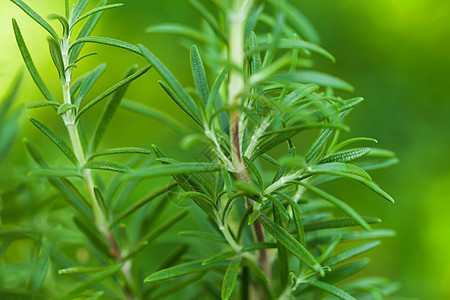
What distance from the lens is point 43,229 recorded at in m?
0.73

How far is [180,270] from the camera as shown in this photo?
502mm

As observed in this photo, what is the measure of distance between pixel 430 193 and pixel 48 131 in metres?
1.20

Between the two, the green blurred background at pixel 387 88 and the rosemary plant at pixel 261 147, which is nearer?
the rosemary plant at pixel 261 147

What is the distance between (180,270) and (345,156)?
212mm

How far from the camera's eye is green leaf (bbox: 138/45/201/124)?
0.43 metres

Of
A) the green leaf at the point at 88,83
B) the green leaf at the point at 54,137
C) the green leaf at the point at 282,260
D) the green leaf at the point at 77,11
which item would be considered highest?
the green leaf at the point at 77,11

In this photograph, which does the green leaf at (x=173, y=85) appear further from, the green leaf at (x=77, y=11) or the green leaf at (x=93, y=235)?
the green leaf at (x=93, y=235)

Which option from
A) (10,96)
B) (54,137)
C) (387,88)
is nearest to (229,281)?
(54,137)

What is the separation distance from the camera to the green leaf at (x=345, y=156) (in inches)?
19.4

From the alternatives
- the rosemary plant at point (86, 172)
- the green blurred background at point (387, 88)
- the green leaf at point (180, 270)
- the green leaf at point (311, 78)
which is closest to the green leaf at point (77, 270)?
the rosemary plant at point (86, 172)

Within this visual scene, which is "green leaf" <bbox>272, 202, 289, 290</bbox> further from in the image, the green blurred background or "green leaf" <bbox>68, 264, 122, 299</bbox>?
the green blurred background

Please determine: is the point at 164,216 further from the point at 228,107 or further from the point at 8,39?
the point at 228,107

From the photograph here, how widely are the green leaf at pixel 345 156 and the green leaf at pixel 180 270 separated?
6.7 inches

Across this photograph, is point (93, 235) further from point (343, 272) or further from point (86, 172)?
point (343, 272)
